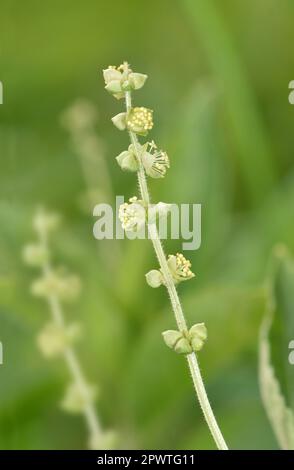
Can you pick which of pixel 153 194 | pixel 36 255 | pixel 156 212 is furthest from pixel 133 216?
pixel 153 194

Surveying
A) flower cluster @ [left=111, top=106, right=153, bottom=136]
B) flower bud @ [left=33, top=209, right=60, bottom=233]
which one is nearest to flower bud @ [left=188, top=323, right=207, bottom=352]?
flower cluster @ [left=111, top=106, right=153, bottom=136]

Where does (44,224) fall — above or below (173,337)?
above

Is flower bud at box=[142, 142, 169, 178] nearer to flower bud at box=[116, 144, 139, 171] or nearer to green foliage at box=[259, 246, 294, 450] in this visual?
flower bud at box=[116, 144, 139, 171]

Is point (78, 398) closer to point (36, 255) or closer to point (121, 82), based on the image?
point (36, 255)

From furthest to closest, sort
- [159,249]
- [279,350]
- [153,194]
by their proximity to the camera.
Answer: [153,194] → [279,350] → [159,249]

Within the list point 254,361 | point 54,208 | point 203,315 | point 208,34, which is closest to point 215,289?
point 203,315

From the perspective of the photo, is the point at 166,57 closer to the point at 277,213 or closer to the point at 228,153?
the point at 228,153
